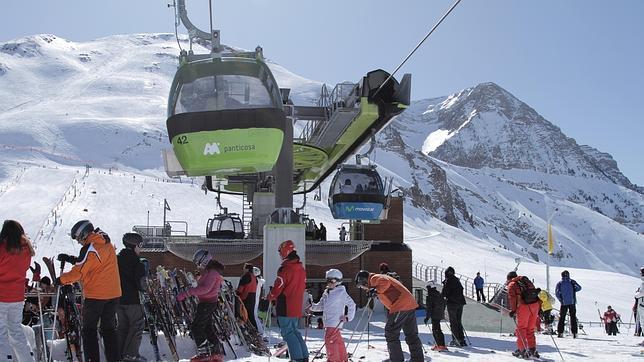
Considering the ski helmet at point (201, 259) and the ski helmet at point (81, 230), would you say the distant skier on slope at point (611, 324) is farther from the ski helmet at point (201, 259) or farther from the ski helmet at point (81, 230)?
the ski helmet at point (81, 230)

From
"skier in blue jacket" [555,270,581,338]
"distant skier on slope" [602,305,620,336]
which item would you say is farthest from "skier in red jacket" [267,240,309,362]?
"distant skier on slope" [602,305,620,336]

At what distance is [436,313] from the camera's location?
1216 centimetres

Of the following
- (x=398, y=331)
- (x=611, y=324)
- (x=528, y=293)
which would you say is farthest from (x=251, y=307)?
(x=611, y=324)

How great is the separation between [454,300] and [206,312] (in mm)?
5607

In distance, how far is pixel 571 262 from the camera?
172500 mm

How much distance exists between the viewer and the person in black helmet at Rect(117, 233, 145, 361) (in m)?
8.02

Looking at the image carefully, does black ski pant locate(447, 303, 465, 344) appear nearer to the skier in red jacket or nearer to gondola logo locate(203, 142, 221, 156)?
the skier in red jacket

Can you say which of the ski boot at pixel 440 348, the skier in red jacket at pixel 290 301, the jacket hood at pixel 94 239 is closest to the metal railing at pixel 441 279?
the ski boot at pixel 440 348

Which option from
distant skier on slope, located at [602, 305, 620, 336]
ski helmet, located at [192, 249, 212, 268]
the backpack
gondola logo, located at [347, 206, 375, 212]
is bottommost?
distant skier on slope, located at [602, 305, 620, 336]

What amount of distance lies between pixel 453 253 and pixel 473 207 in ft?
419

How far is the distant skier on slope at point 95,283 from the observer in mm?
7059

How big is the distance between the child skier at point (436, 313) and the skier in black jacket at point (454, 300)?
157 mm

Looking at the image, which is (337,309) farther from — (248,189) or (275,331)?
(248,189)

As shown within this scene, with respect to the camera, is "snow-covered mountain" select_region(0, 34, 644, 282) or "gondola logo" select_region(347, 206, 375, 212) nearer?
"gondola logo" select_region(347, 206, 375, 212)
